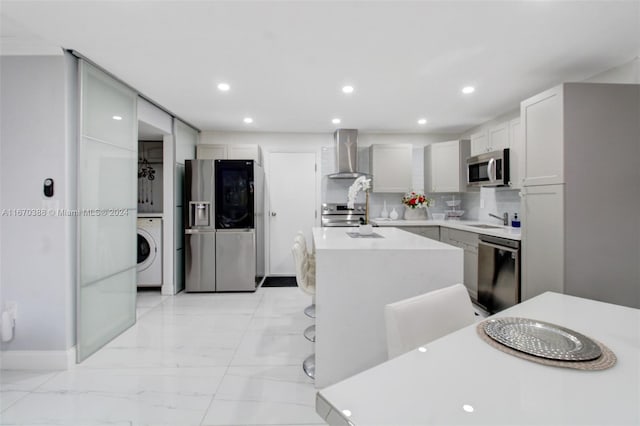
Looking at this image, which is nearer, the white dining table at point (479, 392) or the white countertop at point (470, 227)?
the white dining table at point (479, 392)

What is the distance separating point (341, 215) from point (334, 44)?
9.42 ft

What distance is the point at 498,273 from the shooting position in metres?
2.90

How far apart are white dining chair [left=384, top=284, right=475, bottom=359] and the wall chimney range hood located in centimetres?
341

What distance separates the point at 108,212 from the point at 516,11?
335 centimetres

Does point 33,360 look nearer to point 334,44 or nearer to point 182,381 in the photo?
point 182,381

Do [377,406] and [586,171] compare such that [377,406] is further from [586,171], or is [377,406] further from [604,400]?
[586,171]

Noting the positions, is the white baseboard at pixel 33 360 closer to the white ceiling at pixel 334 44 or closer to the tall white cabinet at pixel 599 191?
the white ceiling at pixel 334 44

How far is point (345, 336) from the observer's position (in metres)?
1.86

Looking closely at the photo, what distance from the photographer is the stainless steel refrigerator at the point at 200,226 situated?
3.88 meters

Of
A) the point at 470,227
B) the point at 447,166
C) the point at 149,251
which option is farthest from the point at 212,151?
the point at 470,227

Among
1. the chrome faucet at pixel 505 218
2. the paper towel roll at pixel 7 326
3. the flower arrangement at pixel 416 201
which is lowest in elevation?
the paper towel roll at pixel 7 326

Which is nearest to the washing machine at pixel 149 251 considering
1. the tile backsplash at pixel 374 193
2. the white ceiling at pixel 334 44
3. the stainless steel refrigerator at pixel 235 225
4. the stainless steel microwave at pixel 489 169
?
the stainless steel refrigerator at pixel 235 225

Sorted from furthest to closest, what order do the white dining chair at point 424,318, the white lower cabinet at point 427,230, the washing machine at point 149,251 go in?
the white lower cabinet at point 427,230
the washing machine at point 149,251
the white dining chair at point 424,318

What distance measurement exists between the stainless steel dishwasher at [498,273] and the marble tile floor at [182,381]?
1.97 metres
